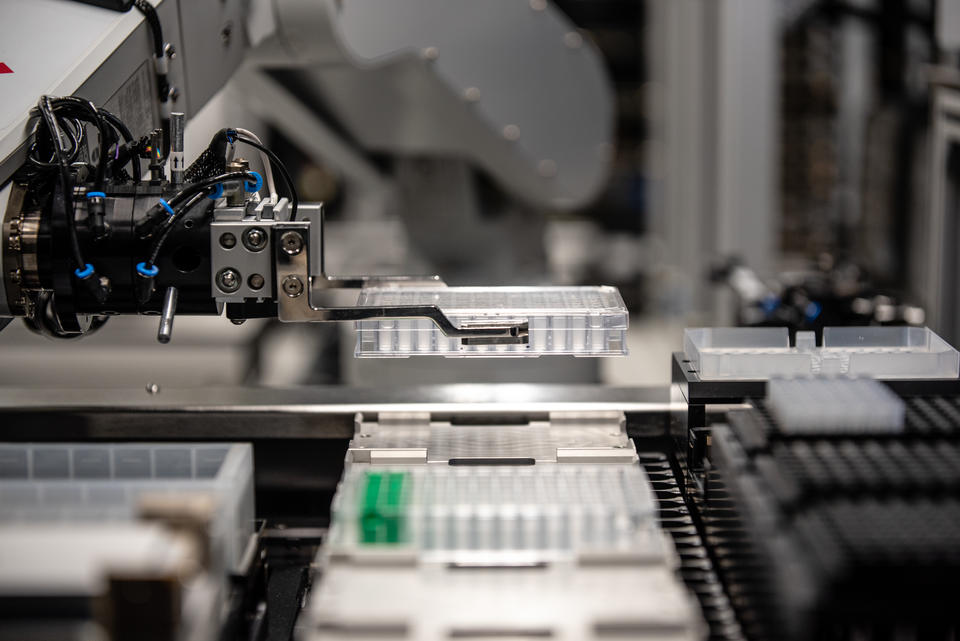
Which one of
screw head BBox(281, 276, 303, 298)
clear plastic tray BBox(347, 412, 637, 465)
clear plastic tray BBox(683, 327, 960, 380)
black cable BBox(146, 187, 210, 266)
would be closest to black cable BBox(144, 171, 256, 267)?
black cable BBox(146, 187, 210, 266)

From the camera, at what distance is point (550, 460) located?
116cm

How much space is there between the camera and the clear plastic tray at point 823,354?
1.19 meters

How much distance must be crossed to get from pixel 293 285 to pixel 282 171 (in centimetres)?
17

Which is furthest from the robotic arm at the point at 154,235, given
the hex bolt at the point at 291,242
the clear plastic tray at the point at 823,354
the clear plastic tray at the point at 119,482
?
the clear plastic tray at the point at 823,354

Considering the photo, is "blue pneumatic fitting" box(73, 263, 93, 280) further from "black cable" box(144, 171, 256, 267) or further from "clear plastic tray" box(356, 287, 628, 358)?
"clear plastic tray" box(356, 287, 628, 358)

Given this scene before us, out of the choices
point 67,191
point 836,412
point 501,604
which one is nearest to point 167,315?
point 67,191

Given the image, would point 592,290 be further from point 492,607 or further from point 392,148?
point 392,148

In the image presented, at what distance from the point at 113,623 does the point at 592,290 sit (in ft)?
2.30

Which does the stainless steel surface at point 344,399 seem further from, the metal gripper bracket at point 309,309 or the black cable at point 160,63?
the black cable at point 160,63

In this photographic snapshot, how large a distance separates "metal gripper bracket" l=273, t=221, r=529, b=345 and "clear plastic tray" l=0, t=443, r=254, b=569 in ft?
0.49

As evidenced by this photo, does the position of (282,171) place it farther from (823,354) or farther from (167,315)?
(823,354)

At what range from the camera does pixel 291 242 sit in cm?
106

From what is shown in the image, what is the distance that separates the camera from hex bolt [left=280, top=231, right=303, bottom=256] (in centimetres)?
106

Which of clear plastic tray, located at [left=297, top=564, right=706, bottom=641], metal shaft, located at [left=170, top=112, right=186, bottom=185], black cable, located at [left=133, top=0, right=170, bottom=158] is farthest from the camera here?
black cable, located at [left=133, top=0, right=170, bottom=158]
